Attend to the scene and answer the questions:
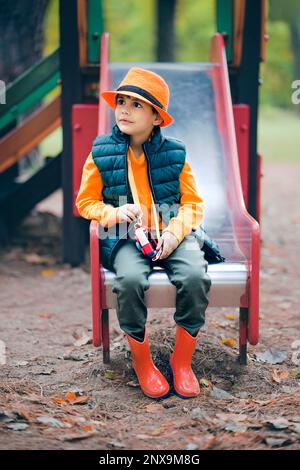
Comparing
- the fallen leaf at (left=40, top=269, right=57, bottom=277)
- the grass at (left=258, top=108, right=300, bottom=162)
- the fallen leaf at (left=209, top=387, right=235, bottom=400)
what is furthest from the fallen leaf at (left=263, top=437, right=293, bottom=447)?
the grass at (left=258, top=108, right=300, bottom=162)

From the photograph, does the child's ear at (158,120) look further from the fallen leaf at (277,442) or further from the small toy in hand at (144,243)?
the fallen leaf at (277,442)

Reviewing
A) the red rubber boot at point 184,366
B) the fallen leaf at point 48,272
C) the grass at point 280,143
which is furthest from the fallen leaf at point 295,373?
the grass at point 280,143

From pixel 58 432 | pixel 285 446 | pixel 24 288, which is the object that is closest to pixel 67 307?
pixel 24 288

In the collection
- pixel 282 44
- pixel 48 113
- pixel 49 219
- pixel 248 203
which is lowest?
pixel 282 44

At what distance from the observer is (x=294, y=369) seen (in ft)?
13.0

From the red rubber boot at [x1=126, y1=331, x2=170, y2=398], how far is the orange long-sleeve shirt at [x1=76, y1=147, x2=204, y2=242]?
570 millimetres

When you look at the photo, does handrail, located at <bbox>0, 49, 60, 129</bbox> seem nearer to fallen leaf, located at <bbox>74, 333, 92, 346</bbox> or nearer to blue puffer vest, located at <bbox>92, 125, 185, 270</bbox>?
fallen leaf, located at <bbox>74, 333, 92, 346</bbox>

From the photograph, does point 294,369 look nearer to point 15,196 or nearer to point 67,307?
point 67,307

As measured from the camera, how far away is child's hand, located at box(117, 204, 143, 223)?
3.55m

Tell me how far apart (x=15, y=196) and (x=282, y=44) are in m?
29.4

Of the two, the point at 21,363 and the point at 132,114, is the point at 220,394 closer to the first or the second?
the point at 21,363

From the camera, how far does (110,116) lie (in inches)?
201

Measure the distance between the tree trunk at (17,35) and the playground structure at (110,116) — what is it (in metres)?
1.60
